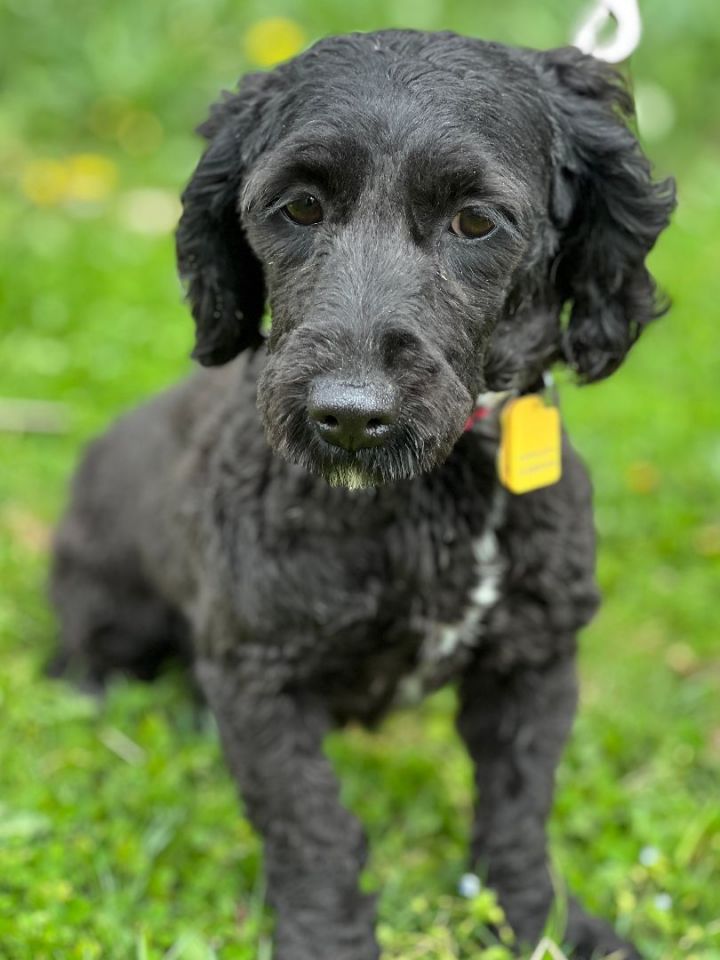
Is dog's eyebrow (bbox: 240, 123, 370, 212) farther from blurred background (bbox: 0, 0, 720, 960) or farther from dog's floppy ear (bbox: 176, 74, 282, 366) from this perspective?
blurred background (bbox: 0, 0, 720, 960)

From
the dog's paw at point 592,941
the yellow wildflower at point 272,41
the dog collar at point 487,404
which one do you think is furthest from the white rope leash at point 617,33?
the yellow wildflower at point 272,41

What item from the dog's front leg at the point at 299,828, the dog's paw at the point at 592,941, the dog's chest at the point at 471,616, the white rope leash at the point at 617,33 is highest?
the white rope leash at the point at 617,33

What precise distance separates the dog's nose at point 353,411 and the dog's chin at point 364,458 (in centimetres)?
4

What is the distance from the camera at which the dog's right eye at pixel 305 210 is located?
2.71 m

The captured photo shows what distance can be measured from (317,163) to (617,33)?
43.0 inches

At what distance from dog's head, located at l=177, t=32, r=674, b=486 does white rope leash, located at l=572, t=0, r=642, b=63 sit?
4.9 inches

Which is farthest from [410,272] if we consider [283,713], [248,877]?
[248,877]

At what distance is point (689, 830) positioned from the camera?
347 cm

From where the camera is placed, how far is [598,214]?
294 centimetres

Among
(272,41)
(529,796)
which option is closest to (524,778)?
(529,796)

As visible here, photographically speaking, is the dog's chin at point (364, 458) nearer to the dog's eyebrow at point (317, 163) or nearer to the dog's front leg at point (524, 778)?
the dog's eyebrow at point (317, 163)

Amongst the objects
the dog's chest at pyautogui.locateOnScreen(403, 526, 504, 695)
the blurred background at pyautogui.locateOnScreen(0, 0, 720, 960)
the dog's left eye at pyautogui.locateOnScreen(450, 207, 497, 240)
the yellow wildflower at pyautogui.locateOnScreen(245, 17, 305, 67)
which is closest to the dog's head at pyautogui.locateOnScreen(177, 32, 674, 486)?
the dog's left eye at pyautogui.locateOnScreen(450, 207, 497, 240)

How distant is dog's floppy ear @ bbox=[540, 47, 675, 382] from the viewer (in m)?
2.88

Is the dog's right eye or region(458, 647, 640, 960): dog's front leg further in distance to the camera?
region(458, 647, 640, 960): dog's front leg
